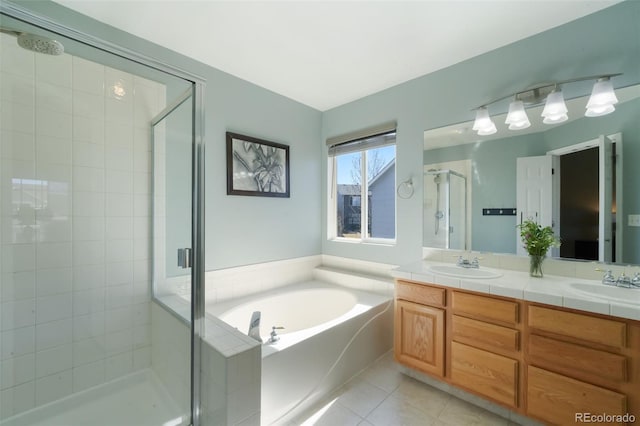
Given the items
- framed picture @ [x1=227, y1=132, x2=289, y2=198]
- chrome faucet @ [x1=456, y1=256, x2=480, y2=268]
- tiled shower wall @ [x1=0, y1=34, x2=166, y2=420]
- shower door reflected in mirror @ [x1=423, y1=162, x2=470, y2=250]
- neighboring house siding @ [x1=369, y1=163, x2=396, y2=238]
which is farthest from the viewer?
neighboring house siding @ [x1=369, y1=163, x2=396, y2=238]

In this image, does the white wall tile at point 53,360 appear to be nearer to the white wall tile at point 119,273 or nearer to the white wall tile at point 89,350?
the white wall tile at point 89,350

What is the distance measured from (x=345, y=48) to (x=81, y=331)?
2.66 m

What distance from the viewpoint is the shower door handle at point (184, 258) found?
1.44 m

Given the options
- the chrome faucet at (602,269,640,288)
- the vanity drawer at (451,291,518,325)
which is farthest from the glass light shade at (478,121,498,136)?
the vanity drawer at (451,291,518,325)

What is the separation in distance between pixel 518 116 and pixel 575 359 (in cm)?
150

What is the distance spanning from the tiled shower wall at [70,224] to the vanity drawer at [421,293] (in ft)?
6.22

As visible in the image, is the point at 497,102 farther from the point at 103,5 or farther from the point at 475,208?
the point at 103,5

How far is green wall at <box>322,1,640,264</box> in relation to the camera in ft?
4.98

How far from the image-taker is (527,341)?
1416 mm

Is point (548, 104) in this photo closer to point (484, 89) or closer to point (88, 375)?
point (484, 89)

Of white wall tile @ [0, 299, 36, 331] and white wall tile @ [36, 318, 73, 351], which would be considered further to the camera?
white wall tile @ [36, 318, 73, 351]

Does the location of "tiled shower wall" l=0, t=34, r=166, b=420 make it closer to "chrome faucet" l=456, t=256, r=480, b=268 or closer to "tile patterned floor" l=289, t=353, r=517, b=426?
"tile patterned floor" l=289, t=353, r=517, b=426

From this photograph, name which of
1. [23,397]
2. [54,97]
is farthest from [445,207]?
[23,397]

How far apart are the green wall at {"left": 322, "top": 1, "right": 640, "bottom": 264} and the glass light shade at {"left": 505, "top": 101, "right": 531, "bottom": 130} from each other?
0.15 m
